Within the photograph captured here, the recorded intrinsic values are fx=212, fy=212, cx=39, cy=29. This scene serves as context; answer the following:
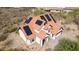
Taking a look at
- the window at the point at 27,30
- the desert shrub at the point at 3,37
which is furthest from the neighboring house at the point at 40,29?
the desert shrub at the point at 3,37

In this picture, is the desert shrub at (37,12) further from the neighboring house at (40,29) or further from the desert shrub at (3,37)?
the desert shrub at (3,37)

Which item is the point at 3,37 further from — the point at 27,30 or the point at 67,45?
the point at 67,45

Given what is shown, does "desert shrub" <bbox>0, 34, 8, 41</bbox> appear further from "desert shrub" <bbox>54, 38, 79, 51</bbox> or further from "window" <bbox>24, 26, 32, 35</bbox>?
"desert shrub" <bbox>54, 38, 79, 51</bbox>
